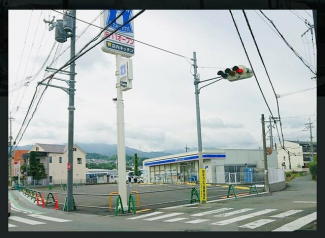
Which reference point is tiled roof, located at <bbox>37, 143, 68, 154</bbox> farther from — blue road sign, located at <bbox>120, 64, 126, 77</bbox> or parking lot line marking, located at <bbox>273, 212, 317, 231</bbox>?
parking lot line marking, located at <bbox>273, 212, 317, 231</bbox>

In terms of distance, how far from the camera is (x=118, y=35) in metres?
16.4

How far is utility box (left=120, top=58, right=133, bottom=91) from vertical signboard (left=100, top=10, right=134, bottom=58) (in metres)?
0.62

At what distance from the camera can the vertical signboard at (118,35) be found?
1573 cm

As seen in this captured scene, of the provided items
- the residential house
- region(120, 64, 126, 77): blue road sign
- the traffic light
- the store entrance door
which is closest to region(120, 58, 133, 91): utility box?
region(120, 64, 126, 77): blue road sign

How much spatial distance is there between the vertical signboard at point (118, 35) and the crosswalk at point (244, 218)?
7.42 m

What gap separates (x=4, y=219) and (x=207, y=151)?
32.7 meters

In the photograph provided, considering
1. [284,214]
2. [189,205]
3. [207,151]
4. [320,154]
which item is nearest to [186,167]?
[207,151]

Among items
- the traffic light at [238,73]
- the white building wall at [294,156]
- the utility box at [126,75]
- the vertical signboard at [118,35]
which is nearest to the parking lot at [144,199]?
the utility box at [126,75]

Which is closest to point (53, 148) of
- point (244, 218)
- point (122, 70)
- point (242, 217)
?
point (122, 70)

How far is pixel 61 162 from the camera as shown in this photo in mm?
74750

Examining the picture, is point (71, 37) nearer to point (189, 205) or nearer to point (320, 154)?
point (189, 205)

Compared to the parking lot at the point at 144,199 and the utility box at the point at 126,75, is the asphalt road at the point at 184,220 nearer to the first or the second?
the parking lot at the point at 144,199

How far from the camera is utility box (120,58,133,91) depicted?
16.2m

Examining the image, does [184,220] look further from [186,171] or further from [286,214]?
[186,171]
